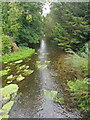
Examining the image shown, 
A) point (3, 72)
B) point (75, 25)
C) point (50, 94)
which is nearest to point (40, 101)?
point (50, 94)

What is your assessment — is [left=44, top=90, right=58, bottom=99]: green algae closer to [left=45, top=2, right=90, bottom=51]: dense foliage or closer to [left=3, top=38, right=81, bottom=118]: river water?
[left=3, top=38, right=81, bottom=118]: river water

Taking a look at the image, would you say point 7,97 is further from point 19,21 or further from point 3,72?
point 19,21

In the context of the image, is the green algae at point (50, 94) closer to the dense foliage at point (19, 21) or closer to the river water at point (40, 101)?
the river water at point (40, 101)

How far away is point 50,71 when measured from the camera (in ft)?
17.5

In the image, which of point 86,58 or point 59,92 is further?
point 59,92

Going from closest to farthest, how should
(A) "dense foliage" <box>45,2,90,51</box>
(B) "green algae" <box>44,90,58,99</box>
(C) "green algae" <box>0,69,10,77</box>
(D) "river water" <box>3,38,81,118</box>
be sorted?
(D) "river water" <box>3,38,81,118</box>
(B) "green algae" <box>44,90,58,99</box>
(C) "green algae" <box>0,69,10,77</box>
(A) "dense foliage" <box>45,2,90,51</box>

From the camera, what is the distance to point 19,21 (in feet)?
30.8

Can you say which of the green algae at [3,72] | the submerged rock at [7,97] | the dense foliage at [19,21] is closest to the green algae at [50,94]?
the submerged rock at [7,97]

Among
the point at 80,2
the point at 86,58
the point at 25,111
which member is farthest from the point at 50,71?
the point at 80,2

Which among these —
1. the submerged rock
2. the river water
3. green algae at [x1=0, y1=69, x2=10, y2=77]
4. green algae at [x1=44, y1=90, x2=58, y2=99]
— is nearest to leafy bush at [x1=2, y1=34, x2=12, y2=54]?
green algae at [x1=0, y1=69, x2=10, y2=77]

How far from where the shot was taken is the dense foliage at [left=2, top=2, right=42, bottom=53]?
852cm

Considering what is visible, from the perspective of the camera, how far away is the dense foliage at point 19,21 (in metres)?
8.52

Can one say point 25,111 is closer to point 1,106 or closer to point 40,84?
point 1,106

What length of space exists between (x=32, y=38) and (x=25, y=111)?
8.05 meters
